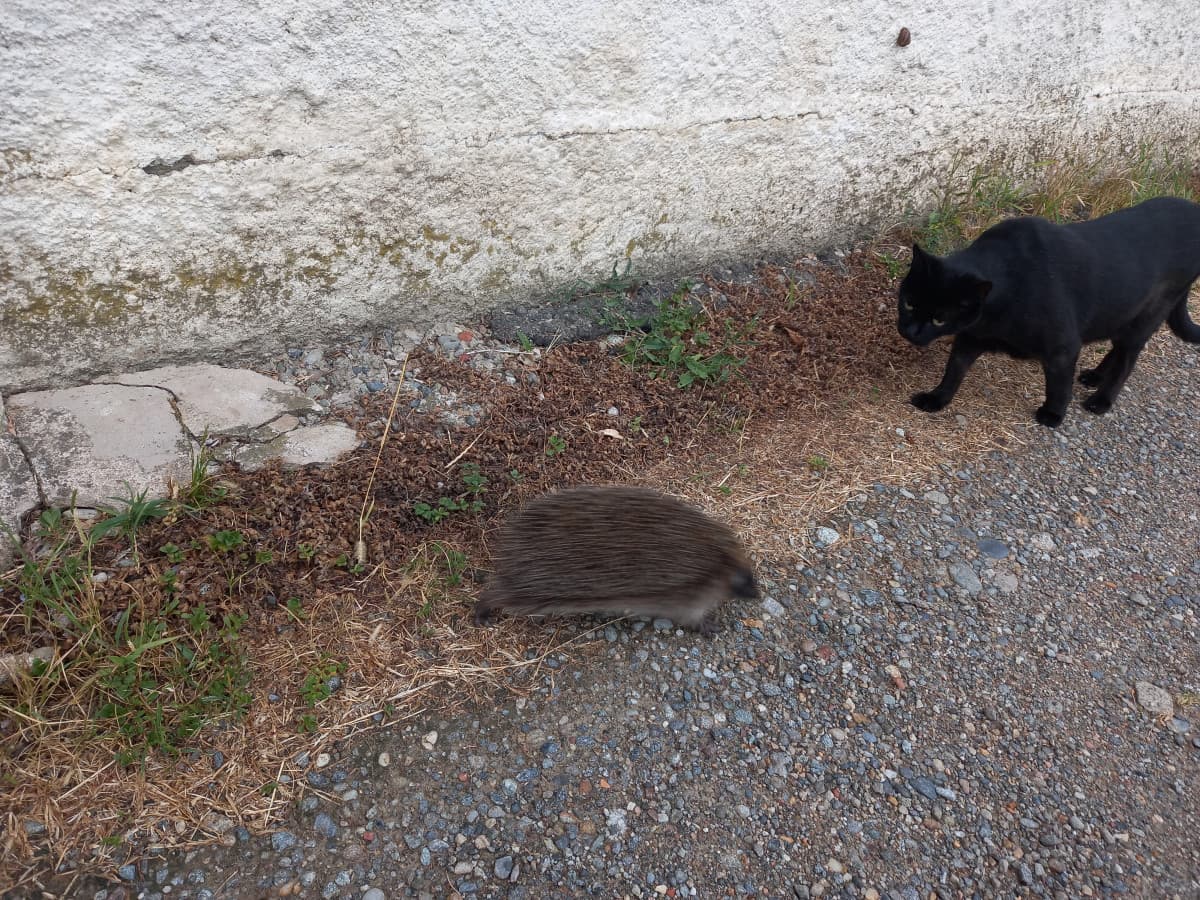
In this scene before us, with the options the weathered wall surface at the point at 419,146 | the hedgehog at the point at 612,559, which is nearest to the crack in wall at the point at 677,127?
the weathered wall surface at the point at 419,146

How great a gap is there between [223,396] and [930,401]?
9.62 feet

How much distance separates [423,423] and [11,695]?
1.46m

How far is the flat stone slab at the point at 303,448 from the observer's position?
2676 millimetres

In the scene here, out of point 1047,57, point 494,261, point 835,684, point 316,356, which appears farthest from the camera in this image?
point 1047,57

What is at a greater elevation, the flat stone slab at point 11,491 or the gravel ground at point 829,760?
the flat stone slab at point 11,491

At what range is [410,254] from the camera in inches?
122

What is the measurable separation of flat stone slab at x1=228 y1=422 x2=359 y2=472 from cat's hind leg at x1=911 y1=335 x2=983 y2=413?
8.09ft

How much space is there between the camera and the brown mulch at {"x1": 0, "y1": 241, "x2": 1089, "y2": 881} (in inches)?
77.6

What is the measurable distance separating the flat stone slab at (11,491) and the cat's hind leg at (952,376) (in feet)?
11.2

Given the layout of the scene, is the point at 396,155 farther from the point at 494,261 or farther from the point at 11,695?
the point at 11,695

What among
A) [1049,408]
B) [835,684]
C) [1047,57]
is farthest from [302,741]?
[1047,57]

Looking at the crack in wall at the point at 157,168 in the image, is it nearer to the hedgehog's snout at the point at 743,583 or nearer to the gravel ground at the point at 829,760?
the gravel ground at the point at 829,760

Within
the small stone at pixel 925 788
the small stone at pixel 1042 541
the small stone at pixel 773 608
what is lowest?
the small stone at pixel 925 788

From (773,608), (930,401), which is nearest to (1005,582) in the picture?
(773,608)
